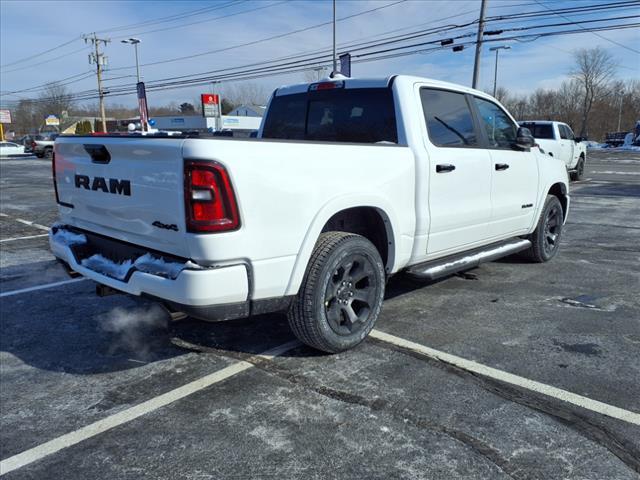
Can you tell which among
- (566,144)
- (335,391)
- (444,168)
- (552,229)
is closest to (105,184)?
(335,391)

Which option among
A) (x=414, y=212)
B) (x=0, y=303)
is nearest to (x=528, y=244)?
(x=414, y=212)

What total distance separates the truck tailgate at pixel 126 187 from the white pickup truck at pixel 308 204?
0.5 inches

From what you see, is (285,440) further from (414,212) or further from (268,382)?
(414,212)

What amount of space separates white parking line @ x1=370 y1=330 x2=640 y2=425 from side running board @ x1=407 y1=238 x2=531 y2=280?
599mm

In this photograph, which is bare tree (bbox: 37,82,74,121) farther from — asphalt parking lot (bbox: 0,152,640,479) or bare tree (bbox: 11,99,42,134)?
asphalt parking lot (bbox: 0,152,640,479)

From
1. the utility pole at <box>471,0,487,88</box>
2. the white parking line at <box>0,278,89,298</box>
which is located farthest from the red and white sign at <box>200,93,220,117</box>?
the white parking line at <box>0,278,89,298</box>

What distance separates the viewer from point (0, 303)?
503 centimetres

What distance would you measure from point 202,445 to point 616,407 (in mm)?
2310

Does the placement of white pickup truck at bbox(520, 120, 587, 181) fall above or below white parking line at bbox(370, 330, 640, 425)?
above

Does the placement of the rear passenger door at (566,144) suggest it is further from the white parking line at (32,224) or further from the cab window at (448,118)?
the white parking line at (32,224)

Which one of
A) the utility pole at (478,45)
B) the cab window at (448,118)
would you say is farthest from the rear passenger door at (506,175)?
the utility pole at (478,45)

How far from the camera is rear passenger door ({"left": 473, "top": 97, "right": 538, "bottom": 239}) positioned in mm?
5023

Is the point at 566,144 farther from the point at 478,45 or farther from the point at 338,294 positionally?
the point at 338,294

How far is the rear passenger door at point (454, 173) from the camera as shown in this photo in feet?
14.0
